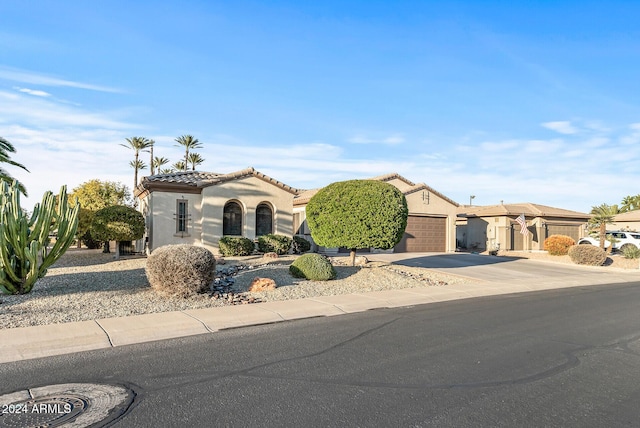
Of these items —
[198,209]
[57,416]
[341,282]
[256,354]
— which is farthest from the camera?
[198,209]

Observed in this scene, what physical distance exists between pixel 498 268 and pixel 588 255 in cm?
755

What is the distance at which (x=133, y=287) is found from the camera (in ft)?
42.5

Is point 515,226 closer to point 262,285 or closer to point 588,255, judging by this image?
point 588,255

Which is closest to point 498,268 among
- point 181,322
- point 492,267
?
point 492,267

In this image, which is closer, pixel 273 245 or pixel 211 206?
pixel 273 245

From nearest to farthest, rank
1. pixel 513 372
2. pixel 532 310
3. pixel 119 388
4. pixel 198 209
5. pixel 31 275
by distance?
1. pixel 119 388
2. pixel 513 372
3. pixel 31 275
4. pixel 532 310
5. pixel 198 209

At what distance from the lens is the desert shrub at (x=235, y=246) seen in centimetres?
2128

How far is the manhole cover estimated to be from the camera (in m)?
4.62

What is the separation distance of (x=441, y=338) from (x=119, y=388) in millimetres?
5406

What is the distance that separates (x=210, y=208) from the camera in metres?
22.6

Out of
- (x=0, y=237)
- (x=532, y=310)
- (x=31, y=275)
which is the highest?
(x=0, y=237)

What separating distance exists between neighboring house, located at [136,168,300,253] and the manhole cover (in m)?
16.9

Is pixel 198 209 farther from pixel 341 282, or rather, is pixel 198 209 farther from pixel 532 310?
pixel 532 310

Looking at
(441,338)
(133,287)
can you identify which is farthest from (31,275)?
(441,338)
